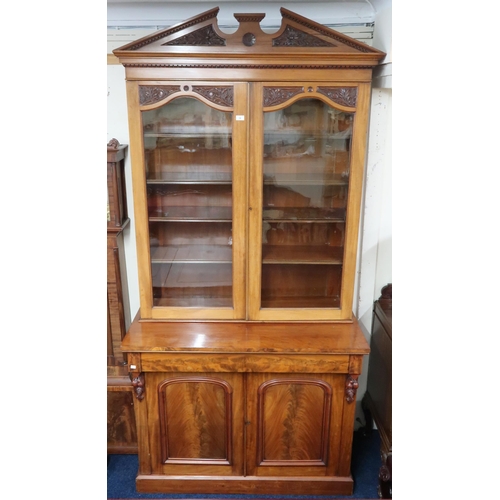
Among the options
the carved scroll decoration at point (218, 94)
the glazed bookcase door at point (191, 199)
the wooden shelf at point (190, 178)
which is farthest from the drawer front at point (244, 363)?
the carved scroll decoration at point (218, 94)

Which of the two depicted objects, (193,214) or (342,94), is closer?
(342,94)

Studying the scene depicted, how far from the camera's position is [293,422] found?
1.75m

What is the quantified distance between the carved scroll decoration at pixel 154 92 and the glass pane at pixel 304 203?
14.4 inches

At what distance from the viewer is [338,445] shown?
1760 mm

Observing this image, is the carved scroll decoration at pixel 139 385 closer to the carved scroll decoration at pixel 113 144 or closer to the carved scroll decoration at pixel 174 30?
the carved scroll decoration at pixel 113 144

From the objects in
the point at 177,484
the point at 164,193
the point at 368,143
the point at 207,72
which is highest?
the point at 207,72

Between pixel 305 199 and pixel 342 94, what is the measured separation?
442 mm

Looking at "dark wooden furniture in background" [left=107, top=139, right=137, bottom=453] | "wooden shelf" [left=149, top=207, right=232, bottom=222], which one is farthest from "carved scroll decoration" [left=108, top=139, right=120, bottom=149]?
"wooden shelf" [left=149, top=207, right=232, bottom=222]

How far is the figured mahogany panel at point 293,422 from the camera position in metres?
1.71

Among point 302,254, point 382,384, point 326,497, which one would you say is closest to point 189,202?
point 302,254

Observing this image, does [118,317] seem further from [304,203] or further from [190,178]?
[304,203]

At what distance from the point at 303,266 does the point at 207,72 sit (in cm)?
89
